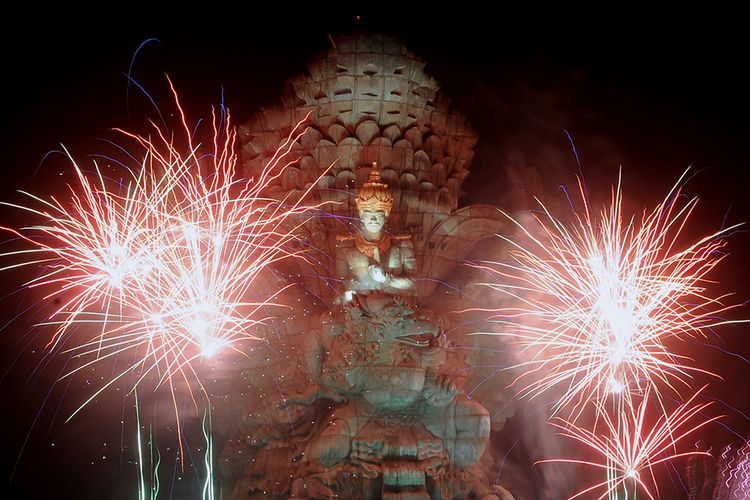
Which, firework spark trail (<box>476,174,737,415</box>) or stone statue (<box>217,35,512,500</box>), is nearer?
stone statue (<box>217,35,512,500</box>)

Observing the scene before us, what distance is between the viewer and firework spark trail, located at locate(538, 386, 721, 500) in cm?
1350

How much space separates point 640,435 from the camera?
1363 centimetres

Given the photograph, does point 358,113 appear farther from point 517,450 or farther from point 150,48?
point 517,450

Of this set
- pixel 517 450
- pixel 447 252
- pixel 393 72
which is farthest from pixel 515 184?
pixel 517 450

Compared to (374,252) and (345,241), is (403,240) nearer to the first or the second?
(374,252)

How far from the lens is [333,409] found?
12.7 m

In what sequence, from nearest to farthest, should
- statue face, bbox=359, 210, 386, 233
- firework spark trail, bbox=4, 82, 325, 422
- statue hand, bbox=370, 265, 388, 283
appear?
firework spark trail, bbox=4, 82, 325, 422 → statue hand, bbox=370, 265, 388, 283 → statue face, bbox=359, 210, 386, 233

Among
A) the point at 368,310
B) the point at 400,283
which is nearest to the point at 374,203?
the point at 400,283

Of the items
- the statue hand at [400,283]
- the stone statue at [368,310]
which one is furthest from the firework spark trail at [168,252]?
the statue hand at [400,283]

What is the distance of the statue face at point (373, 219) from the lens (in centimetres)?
1337

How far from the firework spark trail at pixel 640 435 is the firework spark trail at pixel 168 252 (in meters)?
5.65

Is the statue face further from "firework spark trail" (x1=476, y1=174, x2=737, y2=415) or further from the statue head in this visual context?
"firework spark trail" (x1=476, y1=174, x2=737, y2=415)

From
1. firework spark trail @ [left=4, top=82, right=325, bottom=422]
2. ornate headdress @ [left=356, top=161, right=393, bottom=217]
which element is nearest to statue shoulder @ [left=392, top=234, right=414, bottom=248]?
ornate headdress @ [left=356, top=161, right=393, bottom=217]

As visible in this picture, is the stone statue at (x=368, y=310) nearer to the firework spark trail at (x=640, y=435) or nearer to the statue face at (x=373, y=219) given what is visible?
the statue face at (x=373, y=219)
